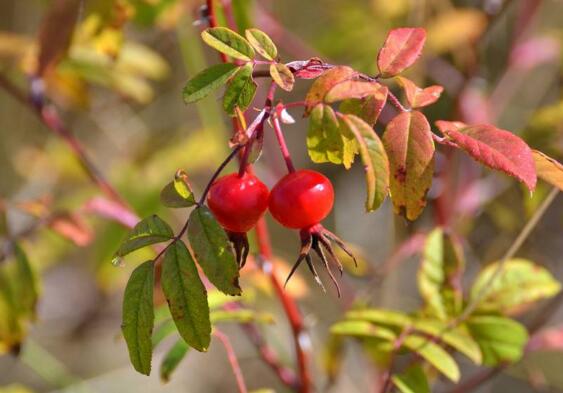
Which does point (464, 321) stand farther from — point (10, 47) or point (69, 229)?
point (10, 47)

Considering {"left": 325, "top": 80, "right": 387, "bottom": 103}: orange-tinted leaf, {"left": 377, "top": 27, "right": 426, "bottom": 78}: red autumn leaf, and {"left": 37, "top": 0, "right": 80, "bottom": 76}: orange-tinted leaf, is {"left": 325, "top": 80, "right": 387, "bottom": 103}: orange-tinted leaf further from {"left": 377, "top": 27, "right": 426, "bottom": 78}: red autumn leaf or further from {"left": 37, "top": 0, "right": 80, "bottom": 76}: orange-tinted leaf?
{"left": 37, "top": 0, "right": 80, "bottom": 76}: orange-tinted leaf

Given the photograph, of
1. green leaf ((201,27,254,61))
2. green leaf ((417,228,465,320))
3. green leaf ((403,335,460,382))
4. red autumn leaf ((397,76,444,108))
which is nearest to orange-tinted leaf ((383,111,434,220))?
red autumn leaf ((397,76,444,108))

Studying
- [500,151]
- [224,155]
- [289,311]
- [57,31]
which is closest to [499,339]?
[289,311]

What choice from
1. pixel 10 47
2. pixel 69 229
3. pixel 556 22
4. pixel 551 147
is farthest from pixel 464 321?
pixel 556 22

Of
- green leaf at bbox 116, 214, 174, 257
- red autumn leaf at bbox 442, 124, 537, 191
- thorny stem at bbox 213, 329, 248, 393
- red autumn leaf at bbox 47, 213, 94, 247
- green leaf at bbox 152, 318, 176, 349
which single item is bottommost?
red autumn leaf at bbox 47, 213, 94, 247

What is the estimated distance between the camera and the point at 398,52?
688 millimetres

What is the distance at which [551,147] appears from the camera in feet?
3.95

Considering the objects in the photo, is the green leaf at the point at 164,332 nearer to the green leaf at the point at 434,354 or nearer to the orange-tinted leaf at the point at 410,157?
the green leaf at the point at 434,354

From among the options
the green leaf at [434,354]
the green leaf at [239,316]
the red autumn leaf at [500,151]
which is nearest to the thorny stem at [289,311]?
the green leaf at [239,316]

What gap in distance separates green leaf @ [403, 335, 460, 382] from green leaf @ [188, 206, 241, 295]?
1.06 ft

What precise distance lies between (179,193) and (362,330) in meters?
0.36

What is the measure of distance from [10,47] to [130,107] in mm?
959

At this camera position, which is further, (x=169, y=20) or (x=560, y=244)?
(x=560, y=244)

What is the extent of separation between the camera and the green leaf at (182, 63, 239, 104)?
0.65m
